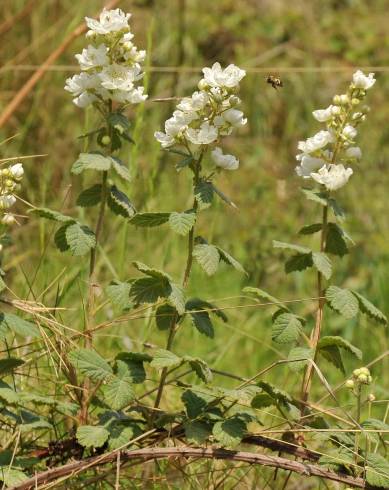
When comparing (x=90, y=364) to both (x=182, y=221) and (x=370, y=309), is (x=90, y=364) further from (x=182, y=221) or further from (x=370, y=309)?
(x=370, y=309)

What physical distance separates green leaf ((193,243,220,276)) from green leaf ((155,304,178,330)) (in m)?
0.15

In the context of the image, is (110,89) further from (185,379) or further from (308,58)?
(308,58)

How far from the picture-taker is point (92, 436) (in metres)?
1.75

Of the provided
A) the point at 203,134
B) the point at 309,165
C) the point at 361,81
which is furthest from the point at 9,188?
the point at 361,81

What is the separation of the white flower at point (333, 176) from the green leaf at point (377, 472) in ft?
1.64

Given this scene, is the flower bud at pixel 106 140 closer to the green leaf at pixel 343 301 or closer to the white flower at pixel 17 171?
the white flower at pixel 17 171

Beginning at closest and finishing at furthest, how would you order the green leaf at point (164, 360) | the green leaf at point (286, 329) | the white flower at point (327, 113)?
1. the green leaf at point (164, 360)
2. the green leaf at point (286, 329)
3. the white flower at point (327, 113)

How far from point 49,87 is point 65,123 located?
159 mm

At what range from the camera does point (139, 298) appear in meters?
1.77

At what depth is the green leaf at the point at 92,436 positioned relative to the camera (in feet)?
5.67

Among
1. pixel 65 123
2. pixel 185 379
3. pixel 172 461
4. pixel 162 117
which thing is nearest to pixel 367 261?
pixel 162 117

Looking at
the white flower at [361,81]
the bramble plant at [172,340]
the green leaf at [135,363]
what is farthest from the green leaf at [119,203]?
the white flower at [361,81]

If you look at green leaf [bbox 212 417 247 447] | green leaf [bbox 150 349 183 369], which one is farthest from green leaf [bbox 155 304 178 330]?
green leaf [bbox 212 417 247 447]

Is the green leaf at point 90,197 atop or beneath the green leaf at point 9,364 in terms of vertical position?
atop
